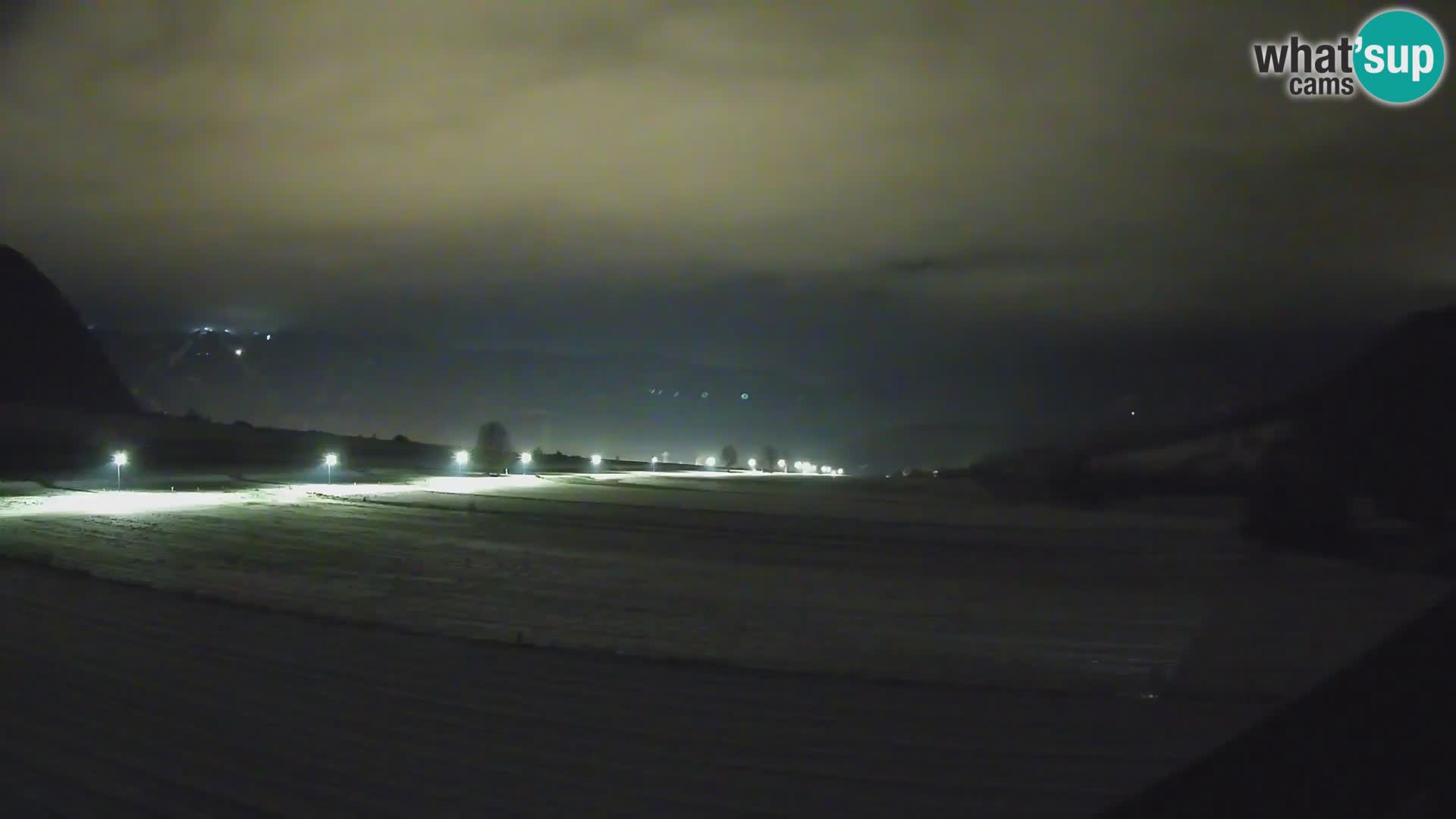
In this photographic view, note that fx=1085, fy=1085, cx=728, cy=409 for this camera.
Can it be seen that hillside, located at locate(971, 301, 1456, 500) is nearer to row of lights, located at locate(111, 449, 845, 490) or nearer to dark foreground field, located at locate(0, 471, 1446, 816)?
dark foreground field, located at locate(0, 471, 1446, 816)

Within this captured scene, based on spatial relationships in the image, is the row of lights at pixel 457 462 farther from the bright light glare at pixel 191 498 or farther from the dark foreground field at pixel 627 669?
the dark foreground field at pixel 627 669

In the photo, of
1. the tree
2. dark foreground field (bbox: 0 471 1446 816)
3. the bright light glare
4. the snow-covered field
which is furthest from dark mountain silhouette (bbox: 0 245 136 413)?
dark foreground field (bbox: 0 471 1446 816)

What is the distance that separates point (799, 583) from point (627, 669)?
636 cm

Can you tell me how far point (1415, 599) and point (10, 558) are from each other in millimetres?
17405

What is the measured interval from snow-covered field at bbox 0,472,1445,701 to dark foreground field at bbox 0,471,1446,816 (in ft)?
0.26

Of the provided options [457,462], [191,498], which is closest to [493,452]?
[457,462]

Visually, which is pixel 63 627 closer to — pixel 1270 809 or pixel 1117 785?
pixel 1117 785

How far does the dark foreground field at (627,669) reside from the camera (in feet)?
19.5

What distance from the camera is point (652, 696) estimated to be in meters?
7.88

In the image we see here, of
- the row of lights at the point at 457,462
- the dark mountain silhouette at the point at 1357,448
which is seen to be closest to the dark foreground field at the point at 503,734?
the dark mountain silhouette at the point at 1357,448

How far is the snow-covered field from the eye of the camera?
986 cm

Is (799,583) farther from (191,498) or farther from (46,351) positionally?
(46,351)

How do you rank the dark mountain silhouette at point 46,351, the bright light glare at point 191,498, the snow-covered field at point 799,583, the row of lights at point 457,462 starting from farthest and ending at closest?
1. the dark mountain silhouette at point 46,351
2. the row of lights at point 457,462
3. the bright light glare at point 191,498
4. the snow-covered field at point 799,583

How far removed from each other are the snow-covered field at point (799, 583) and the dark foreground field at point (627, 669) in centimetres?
8
